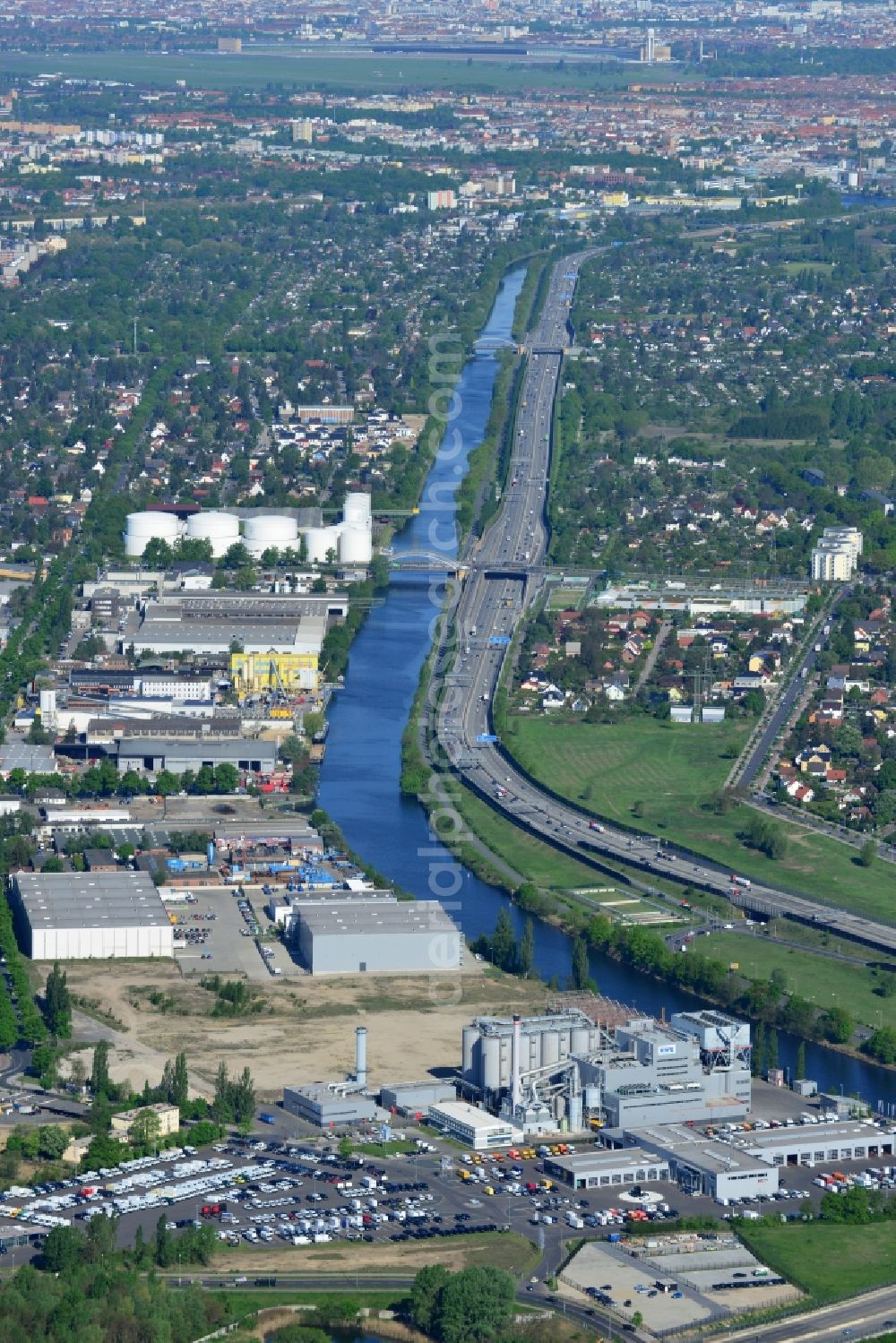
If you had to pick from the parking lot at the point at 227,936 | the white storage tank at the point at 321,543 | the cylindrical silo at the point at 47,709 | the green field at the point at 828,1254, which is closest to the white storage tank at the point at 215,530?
the white storage tank at the point at 321,543

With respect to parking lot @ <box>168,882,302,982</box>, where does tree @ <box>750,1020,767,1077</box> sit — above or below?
above

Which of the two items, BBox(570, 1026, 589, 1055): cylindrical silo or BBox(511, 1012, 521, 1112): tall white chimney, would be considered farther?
BBox(570, 1026, 589, 1055): cylindrical silo

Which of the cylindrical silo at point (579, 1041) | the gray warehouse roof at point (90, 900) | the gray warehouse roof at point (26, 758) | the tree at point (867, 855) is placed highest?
the cylindrical silo at point (579, 1041)

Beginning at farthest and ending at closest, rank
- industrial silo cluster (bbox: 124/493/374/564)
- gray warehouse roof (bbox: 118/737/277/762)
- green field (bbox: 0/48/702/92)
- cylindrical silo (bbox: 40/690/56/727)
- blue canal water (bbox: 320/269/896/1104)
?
1. green field (bbox: 0/48/702/92)
2. industrial silo cluster (bbox: 124/493/374/564)
3. cylindrical silo (bbox: 40/690/56/727)
4. gray warehouse roof (bbox: 118/737/277/762)
5. blue canal water (bbox: 320/269/896/1104)

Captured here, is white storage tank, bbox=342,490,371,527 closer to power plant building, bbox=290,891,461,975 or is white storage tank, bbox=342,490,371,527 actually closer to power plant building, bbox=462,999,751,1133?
power plant building, bbox=290,891,461,975

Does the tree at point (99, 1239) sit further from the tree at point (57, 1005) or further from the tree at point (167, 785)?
the tree at point (167, 785)

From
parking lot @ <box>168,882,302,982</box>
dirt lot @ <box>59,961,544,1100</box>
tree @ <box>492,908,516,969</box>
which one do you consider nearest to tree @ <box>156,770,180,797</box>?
parking lot @ <box>168,882,302,982</box>
